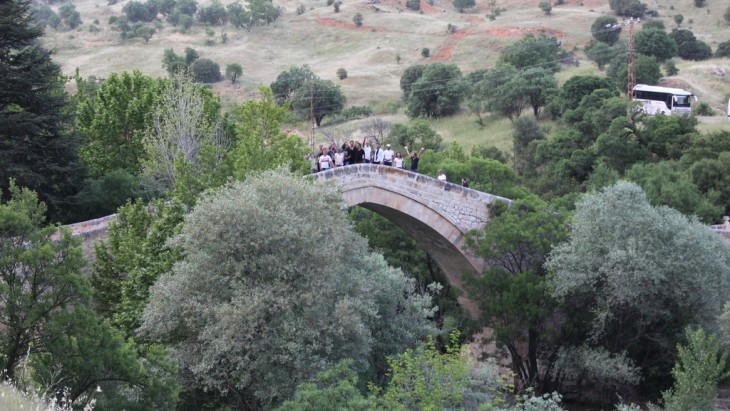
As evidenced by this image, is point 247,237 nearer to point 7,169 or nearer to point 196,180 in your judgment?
point 196,180

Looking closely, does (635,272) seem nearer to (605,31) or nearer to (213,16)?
(605,31)

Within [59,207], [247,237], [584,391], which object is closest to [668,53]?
[584,391]

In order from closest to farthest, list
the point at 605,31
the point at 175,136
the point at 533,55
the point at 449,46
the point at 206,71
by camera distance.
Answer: the point at 175,136
the point at 533,55
the point at 206,71
the point at 605,31
the point at 449,46

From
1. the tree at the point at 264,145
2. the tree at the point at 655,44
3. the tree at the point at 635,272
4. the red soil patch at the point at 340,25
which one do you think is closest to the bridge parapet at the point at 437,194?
the tree at the point at 264,145

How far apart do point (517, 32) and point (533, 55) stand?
13.9 metres

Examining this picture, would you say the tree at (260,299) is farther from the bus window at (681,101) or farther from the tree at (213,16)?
the tree at (213,16)

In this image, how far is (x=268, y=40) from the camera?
83375 mm

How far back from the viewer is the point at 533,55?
63.2 meters

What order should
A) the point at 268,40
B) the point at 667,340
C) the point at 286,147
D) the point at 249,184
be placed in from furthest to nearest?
the point at 268,40 < the point at 286,147 < the point at 667,340 < the point at 249,184

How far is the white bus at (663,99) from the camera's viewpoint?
4934 centimetres

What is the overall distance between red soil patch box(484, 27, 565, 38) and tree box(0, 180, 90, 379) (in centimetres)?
6337

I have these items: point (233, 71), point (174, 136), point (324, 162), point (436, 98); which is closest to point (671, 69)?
point (436, 98)

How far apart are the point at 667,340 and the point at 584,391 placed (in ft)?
9.22

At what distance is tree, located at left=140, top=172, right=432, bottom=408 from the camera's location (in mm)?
16781
